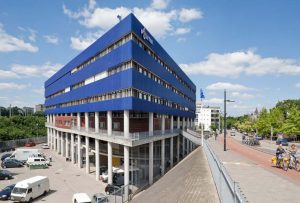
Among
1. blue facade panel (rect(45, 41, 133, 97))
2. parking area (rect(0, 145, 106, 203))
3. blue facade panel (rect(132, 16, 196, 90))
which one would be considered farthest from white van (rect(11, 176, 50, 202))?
blue facade panel (rect(132, 16, 196, 90))

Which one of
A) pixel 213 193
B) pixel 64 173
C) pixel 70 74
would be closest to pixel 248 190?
pixel 213 193

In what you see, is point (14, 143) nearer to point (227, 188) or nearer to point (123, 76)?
point (123, 76)

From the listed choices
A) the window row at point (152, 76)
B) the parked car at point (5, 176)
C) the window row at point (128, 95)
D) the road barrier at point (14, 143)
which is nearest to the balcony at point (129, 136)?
the window row at point (128, 95)

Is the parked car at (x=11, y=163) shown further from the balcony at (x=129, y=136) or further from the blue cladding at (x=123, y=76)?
the blue cladding at (x=123, y=76)

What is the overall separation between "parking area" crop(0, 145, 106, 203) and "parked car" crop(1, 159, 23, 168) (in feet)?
4.35

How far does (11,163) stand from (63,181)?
56.7 feet

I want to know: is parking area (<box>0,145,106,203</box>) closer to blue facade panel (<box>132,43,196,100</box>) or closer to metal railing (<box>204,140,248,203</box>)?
blue facade panel (<box>132,43,196,100</box>)

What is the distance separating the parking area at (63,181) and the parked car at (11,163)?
133 cm

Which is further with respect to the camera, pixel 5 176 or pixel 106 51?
pixel 106 51

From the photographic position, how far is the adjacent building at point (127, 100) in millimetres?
36938

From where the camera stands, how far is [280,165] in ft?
90.6

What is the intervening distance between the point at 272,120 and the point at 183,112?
39786 mm

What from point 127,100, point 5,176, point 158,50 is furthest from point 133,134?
point 5,176

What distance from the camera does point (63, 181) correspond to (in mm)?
43500
